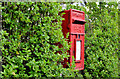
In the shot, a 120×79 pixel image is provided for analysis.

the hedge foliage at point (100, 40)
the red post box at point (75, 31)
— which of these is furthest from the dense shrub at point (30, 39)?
the hedge foliage at point (100, 40)

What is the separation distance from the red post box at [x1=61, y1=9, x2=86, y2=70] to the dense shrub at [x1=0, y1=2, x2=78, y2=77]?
43 centimetres

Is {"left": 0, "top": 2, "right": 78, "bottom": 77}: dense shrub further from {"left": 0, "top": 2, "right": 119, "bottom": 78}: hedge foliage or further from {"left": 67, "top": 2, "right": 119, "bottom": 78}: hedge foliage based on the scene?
{"left": 67, "top": 2, "right": 119, "bottom": 78}: hedge foliage

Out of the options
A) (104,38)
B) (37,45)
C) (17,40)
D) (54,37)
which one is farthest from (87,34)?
(17,40)

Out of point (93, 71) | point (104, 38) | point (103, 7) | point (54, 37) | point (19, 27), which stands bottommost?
point (93, 71)

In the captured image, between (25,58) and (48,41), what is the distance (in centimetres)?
56

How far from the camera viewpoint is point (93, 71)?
5547mm

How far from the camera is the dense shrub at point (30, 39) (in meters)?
2.91

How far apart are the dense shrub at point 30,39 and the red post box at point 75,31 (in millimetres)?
429

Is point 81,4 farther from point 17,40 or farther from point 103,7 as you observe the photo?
point 17,40

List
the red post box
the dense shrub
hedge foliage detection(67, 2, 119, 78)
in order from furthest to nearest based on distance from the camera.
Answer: hedge foliage detection(67, 2, 119, 78), the red post box, the dense shrub

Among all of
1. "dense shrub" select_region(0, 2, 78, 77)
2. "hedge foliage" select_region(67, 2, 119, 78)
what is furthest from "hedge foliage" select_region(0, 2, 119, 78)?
"hedge foliage" select_region(67, 2, 119, 78)

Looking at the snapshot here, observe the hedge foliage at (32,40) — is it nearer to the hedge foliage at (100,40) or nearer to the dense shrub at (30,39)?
the dense shrub at (30,39)

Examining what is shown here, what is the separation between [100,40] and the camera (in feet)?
18.6

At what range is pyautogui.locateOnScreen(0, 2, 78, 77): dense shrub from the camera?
2.91 meters
